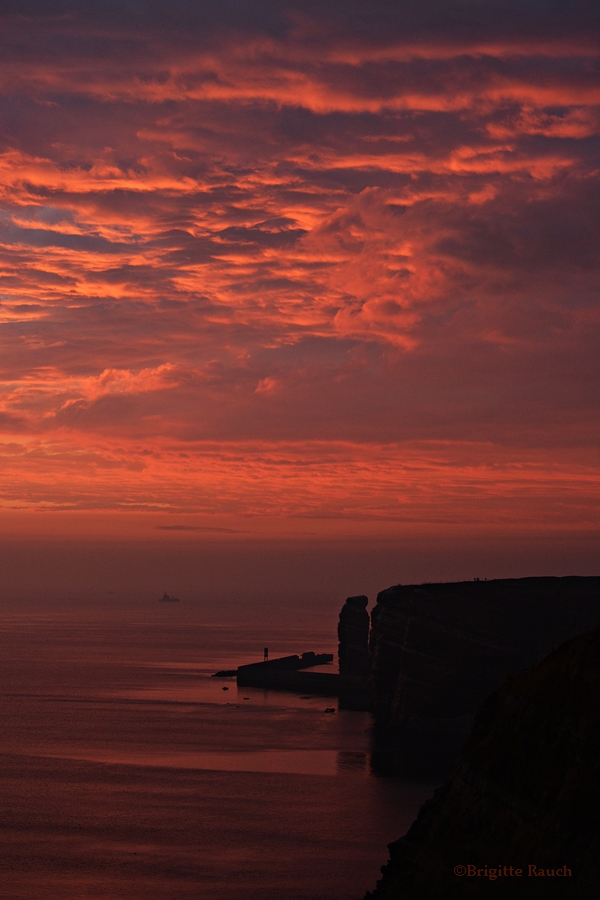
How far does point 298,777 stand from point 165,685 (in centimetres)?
9181

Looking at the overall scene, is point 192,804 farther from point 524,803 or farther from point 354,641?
point 354,641

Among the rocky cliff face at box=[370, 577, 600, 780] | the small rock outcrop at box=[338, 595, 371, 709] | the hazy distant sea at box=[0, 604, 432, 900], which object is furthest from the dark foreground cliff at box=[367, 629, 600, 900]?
the small rock outcrop at box=[338, 595, 371, 709]

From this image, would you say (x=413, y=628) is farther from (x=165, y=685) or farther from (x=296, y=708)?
(x=165, y=685)

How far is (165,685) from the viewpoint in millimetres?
179875

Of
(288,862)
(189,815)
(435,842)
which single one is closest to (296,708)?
(189,815)

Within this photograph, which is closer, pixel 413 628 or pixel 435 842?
pixel 435 842

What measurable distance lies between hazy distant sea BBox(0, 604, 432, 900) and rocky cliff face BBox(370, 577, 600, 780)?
28.8 feet

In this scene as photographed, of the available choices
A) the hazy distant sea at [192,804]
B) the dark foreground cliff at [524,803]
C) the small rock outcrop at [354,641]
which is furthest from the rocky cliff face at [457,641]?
the dark foreground cliff at [524,803]

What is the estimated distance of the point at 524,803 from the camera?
40.8 metres

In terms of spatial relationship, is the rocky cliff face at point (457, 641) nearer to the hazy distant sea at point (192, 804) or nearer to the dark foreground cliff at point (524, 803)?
the hazy distant sea at point (192, 804)

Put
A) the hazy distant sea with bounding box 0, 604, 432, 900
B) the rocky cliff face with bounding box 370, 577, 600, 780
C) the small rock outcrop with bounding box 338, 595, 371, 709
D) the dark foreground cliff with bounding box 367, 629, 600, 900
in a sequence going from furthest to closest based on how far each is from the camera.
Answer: the small rock outcrop with bounding box 338, 595, 371, 709 → the rocky cliff face with bounding box 370, 577, 600, 780 → the hazy distant sea with bounding box 0, 604, 432, 900 → the dark foreground cliff with bounding box 367, 629, 600, 900

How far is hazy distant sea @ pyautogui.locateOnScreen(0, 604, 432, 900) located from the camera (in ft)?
198

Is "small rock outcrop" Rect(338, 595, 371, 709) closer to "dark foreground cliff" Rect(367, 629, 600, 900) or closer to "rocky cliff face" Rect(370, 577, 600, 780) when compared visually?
"rocky cliff face" Rect(370, 577, 600, 780)

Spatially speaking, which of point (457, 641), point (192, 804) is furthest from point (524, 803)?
point (457, 641)
